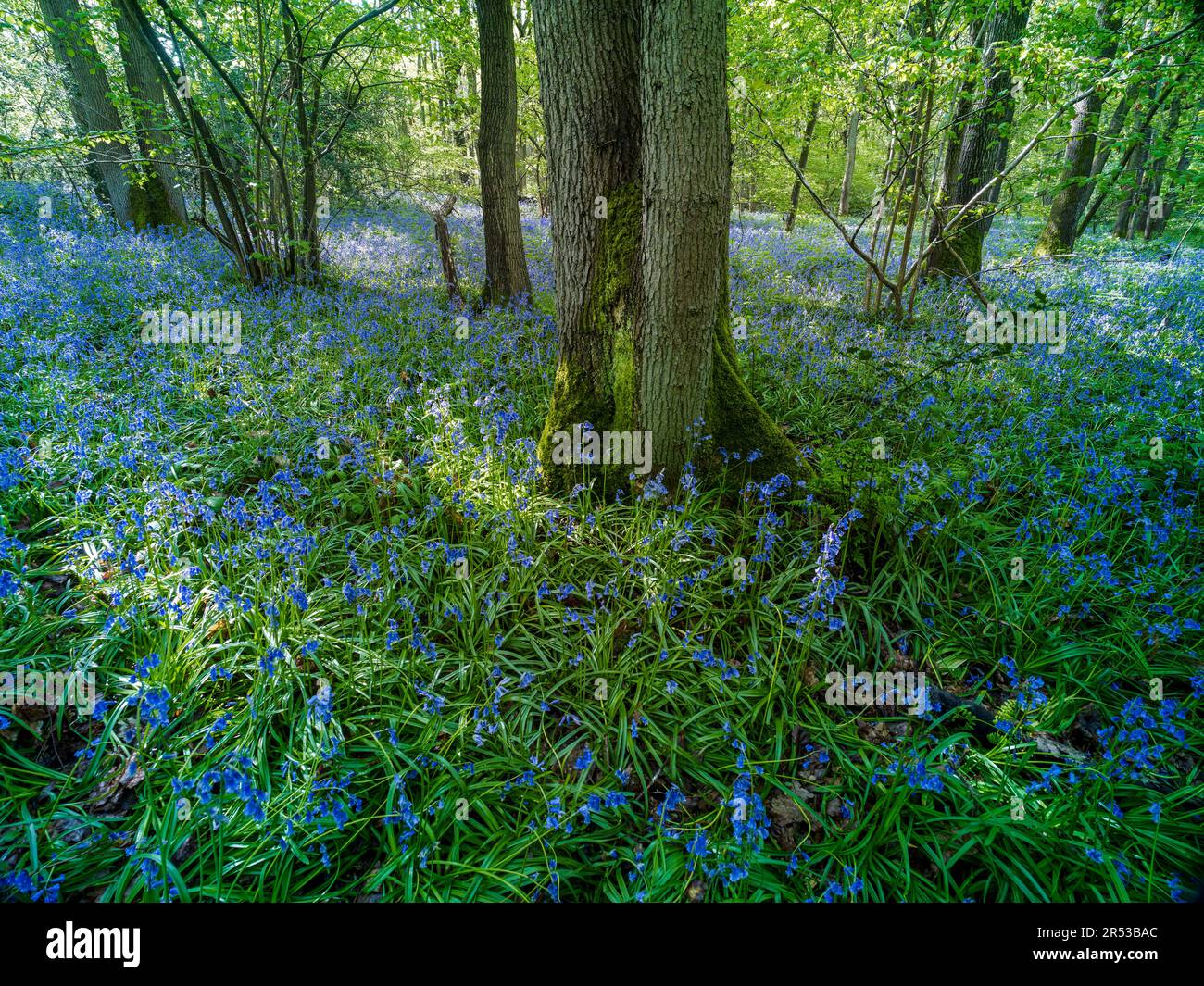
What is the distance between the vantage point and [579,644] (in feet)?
9.47

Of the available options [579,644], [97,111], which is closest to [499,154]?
[579,644]

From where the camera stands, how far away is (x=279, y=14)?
7422mm

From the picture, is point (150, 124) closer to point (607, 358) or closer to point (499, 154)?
point (499, 154)

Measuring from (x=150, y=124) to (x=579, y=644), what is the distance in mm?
14154

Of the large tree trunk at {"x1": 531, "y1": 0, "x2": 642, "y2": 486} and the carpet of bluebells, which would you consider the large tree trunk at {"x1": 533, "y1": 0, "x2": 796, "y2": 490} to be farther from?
the carpet of bluebells

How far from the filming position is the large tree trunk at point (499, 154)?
23.2ft

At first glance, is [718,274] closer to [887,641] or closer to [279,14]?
[887,641]

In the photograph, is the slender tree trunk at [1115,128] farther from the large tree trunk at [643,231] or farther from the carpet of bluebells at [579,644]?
the large tree trunk at [643,231]

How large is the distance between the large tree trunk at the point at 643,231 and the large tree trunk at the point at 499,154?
4297 mm

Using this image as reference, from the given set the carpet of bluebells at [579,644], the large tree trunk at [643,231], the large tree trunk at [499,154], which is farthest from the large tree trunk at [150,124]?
the large tree trunk at [643,231]

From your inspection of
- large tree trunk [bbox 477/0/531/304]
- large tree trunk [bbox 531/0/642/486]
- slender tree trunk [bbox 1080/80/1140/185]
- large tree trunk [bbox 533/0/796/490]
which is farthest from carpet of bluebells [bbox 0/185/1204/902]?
large tree trunk [bbox 477/0/531/304]

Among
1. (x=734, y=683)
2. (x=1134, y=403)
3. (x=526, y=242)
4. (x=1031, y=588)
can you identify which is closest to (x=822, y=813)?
(x=734, y=683)

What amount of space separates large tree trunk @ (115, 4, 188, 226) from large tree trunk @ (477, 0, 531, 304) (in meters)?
3.83

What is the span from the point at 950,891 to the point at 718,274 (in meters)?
3.25
